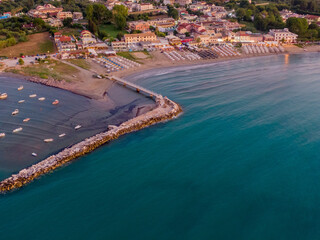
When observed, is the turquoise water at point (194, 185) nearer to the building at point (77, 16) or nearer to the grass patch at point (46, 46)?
the grass patch at point (46, 46)

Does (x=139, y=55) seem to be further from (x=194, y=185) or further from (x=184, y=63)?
(x=194, y=185)

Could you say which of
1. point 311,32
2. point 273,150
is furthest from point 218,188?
point 311,32

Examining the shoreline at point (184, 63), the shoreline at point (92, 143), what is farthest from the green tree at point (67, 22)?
the shoreline at point (92, 143)

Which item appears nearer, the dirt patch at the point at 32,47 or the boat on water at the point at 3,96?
the boat on water at the point at 3,96

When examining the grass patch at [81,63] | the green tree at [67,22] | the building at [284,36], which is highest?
the green tree at [67,22]

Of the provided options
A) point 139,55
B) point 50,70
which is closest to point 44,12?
point 139,55

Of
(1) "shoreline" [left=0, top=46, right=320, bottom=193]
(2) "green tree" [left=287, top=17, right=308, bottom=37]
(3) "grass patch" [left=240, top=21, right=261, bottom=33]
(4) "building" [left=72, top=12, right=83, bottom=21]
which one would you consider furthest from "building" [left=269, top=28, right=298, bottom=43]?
(4) "building" [left=72, top=12, right=83, bottom=21]
